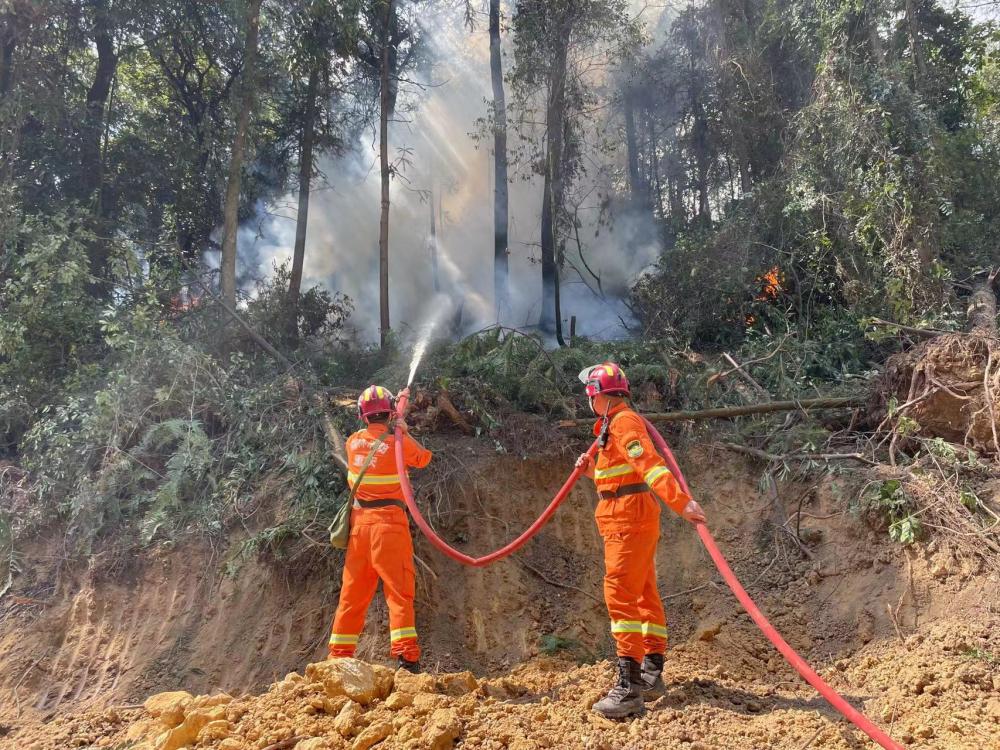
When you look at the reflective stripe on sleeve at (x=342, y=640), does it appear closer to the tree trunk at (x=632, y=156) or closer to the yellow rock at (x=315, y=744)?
the yellow rock at (x=315, y=744)

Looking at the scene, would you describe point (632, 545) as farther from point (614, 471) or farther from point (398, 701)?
point (398, 701)

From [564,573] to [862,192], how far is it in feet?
20.2

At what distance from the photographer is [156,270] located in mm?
9961

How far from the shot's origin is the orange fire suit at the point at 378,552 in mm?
4938

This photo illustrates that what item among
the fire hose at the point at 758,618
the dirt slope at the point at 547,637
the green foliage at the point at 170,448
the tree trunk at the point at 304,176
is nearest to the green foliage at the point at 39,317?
the green foliage at the point at 170,448

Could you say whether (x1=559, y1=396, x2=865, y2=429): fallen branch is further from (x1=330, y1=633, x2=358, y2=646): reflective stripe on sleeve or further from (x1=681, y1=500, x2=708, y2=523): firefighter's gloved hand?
(x1=330, y1=633, x2=358, y2=646): reflective stripe on sleeve

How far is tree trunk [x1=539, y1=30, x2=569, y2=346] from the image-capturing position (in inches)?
562

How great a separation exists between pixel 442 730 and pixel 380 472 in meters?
2.17

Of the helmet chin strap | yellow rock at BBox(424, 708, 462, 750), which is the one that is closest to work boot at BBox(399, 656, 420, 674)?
yellow rock at BBox(424, 708, 462, 750)

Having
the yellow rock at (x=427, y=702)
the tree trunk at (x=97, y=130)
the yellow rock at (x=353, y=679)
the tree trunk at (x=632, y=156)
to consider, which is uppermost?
the tree trunk at (x=632, y=156)

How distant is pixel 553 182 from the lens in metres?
14.6

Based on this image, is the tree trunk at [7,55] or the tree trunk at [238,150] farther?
the tree trunk at [238,150]

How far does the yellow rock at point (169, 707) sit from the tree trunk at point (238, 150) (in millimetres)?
7680

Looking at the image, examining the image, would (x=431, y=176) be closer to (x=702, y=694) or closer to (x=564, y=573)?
(x=564, y=573)
